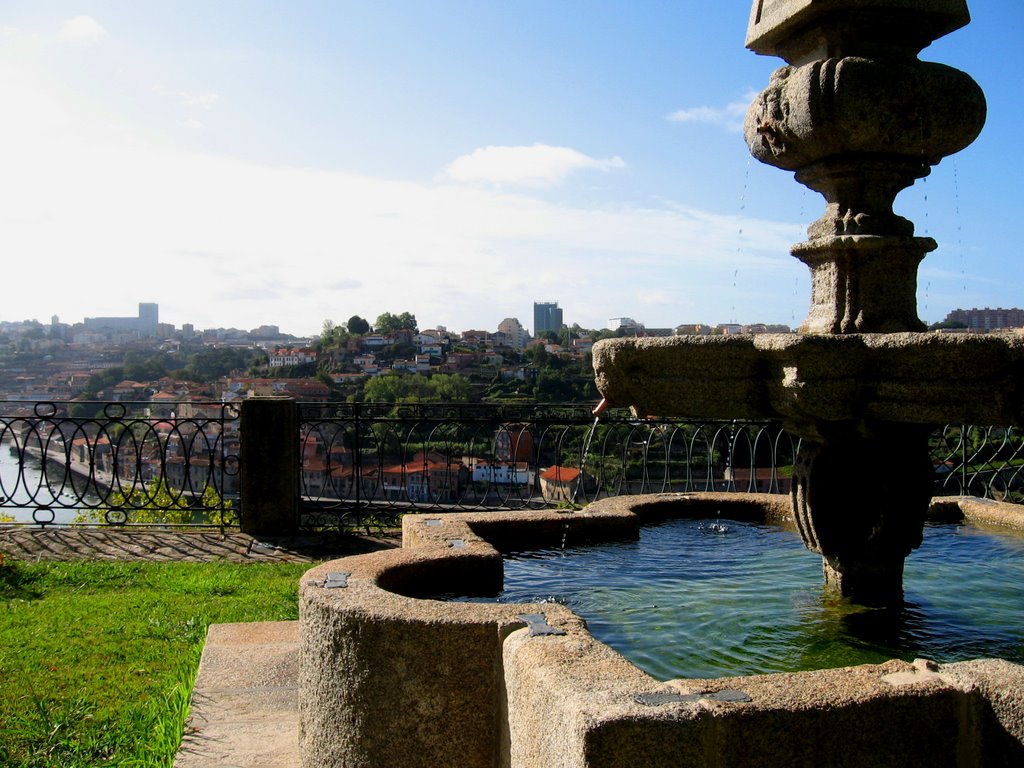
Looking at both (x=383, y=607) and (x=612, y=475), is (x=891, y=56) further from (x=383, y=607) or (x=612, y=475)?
(x=612, y=475)

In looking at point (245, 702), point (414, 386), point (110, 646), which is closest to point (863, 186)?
point (245, 702)

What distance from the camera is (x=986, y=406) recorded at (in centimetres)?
326

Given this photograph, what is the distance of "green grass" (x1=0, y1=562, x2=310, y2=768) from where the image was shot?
4.07 m

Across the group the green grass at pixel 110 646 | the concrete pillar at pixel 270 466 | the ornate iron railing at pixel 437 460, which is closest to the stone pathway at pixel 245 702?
the green grass at pixel 110 646

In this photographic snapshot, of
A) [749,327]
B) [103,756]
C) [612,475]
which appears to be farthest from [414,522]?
[612,475]

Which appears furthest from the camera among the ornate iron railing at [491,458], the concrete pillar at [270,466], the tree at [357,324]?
the tree at [357,324]

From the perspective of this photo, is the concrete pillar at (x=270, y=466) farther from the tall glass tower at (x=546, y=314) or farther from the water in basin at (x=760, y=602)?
the tall glass tower at (x=546, y=314)

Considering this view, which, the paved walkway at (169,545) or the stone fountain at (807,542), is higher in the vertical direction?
the stone fountain at (807,542)

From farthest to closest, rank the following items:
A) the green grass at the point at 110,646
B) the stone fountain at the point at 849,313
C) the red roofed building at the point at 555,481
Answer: the red roofed building at the point at 555,481 < the green grass at the point at 110,646 < the stone fountain at the point at 849,313

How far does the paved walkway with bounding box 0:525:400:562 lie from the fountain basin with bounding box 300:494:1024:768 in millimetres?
3856

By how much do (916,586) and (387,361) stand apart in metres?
19.4

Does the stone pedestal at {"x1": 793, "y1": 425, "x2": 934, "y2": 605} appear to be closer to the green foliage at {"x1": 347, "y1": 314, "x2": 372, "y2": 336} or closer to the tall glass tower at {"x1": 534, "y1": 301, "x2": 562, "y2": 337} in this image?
the green foliage at {"x1": 347, "y1": 314, "x2": 372, "y2": 336}

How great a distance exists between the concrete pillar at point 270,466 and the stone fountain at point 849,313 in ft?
16.6

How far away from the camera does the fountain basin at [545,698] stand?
2.35 metres
